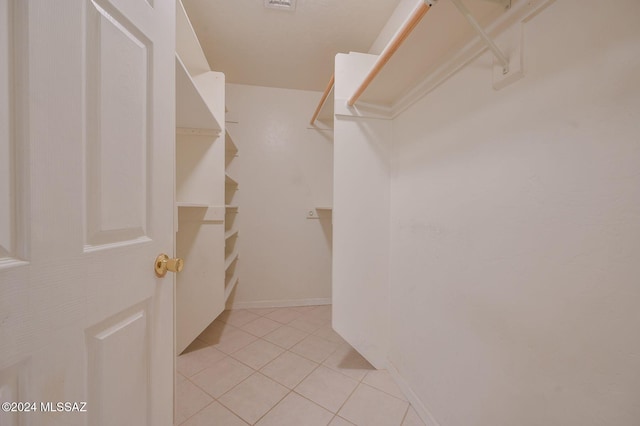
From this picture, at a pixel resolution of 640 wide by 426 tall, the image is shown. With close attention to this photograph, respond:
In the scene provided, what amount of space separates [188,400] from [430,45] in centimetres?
212

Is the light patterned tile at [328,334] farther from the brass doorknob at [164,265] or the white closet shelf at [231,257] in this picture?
the brass doorknob at [164,265]

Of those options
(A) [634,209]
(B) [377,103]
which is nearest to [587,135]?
(A) [634,209]

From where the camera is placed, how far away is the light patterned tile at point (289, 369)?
1.35 meters

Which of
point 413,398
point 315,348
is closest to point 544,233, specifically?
point 413,398

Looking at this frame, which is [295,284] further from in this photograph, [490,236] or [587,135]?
[587,135]

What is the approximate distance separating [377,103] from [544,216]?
1.10 metres

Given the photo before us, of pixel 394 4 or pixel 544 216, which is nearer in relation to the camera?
pixel 544 216

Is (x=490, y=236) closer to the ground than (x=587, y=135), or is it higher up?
closer to the ground

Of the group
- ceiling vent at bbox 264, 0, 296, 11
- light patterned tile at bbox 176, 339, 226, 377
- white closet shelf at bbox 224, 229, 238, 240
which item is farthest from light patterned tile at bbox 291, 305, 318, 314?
ceiling vent at bbox 264, 0, 296, 11

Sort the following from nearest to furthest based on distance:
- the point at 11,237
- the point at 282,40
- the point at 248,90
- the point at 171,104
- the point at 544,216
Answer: the point at 11,237 < the point at 544,216 < the point at 171,104 < the point at 282,40 < the point at 248,90

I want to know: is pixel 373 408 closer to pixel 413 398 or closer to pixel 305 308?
pixel 413 398

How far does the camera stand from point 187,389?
128cm

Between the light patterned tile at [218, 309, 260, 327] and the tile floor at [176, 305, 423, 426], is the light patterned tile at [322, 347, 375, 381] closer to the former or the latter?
the tile floor at [176, 305, 423, 426]

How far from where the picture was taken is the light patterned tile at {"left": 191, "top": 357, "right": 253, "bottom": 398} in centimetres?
129
